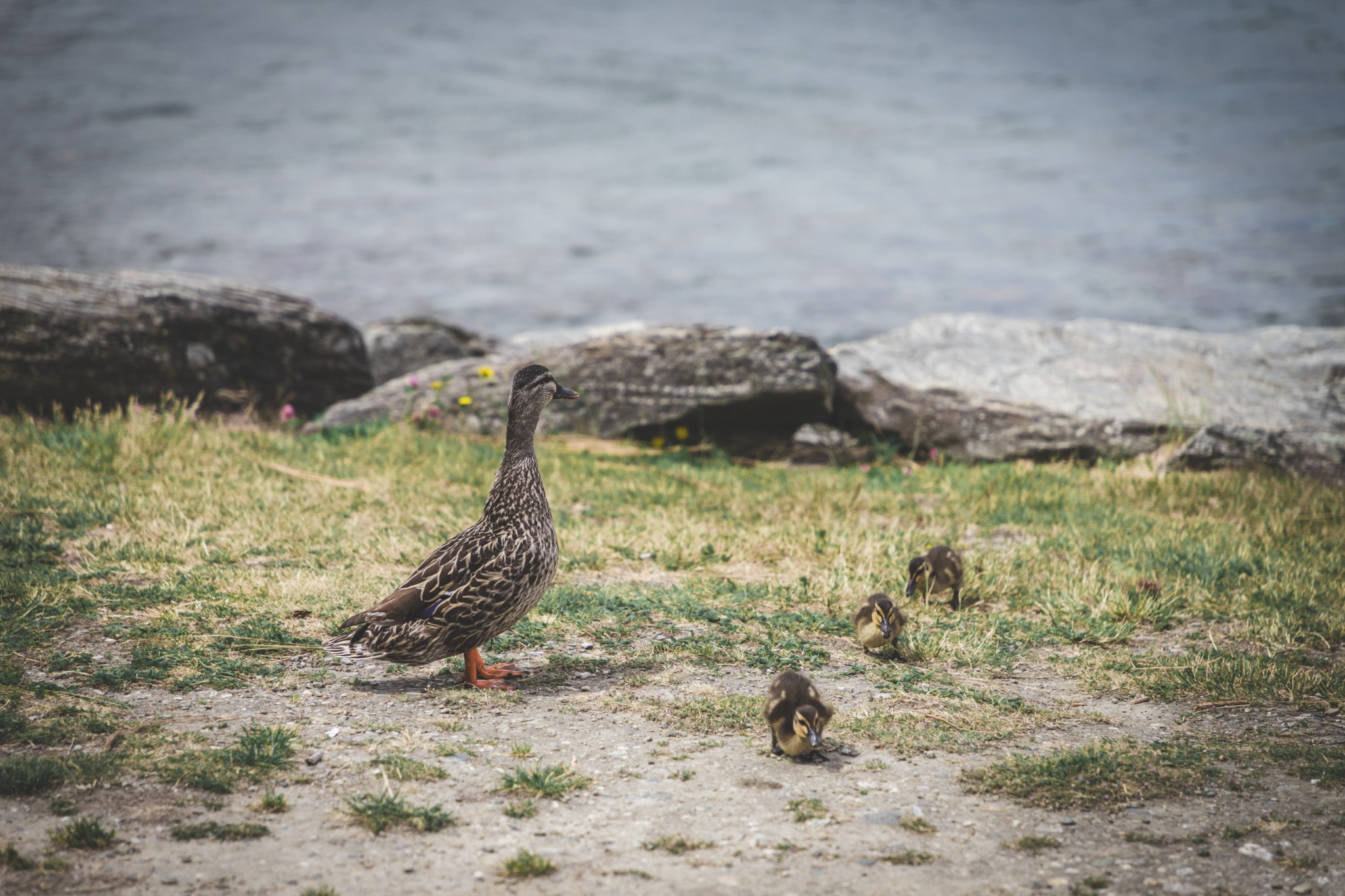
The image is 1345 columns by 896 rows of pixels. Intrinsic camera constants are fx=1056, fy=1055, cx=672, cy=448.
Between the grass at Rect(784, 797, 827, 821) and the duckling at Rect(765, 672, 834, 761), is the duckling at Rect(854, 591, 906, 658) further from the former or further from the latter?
the grass at Rect(784, 797, 827, 821)

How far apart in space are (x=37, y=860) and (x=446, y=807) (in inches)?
52.4

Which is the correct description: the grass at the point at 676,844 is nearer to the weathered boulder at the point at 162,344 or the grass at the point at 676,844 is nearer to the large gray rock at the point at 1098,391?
the large gray rock at the point at 1098,391

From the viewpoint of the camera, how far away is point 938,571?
268 inches

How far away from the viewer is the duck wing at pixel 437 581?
16.4ft

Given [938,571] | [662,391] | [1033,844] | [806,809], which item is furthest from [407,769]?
[662,391]

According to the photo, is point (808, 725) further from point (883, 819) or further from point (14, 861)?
point (14, 861)

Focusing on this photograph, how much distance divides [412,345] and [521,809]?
12337 millimetres

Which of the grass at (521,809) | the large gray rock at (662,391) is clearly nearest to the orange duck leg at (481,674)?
the grass at (521,809)

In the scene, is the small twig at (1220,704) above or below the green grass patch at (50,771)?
below

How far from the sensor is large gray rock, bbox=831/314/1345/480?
437 inches

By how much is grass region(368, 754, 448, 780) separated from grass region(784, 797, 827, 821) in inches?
53.8

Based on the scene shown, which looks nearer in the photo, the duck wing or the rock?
the rock

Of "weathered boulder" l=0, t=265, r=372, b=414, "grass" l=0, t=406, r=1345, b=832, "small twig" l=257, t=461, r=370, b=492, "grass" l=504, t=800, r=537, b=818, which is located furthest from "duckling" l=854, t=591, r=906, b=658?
"weathered boulder" l=0, t=265, r=372, b=414

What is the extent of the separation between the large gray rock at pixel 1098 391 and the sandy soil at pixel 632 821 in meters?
6.45
